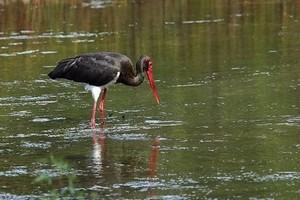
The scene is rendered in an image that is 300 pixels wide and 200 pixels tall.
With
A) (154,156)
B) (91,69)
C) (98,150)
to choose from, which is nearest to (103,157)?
(98,150)

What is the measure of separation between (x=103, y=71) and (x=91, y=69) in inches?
10.3

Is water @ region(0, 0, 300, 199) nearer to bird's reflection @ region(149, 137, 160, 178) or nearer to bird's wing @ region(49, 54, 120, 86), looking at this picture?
bird's reflection @ region(149, 137, 160, 178)

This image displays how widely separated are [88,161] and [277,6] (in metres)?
20.9

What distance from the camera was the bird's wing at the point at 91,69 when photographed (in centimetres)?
1491

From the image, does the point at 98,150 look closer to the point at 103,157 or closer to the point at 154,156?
the point at 103,157

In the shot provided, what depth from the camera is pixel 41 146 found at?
12828 millimetres

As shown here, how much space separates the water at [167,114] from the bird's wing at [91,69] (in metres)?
0.55

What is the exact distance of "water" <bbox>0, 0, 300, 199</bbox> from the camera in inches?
420

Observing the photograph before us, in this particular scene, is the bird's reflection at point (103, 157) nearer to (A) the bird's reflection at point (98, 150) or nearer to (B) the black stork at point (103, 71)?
(A) the bird's reflection at point (98, 150)

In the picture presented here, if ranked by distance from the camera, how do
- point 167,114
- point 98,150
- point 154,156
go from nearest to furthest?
point 154,156 < point 98,150 < point 167,114

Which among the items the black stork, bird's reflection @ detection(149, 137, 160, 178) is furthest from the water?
the black stork

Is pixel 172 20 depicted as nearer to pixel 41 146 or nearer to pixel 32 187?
pixel 41 146

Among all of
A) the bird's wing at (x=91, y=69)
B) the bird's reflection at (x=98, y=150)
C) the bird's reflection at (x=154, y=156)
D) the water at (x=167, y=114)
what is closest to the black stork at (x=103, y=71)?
the bird's wing at (x=91, y=69)

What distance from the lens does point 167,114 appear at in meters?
14.9
